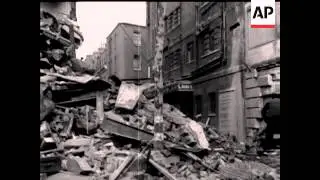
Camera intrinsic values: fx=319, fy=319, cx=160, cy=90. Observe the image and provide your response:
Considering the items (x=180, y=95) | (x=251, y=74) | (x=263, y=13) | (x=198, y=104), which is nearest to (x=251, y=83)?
(x=251, y=74)

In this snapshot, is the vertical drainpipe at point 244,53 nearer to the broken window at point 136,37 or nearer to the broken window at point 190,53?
the broken window at point 190,53

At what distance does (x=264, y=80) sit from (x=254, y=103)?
43 centimetres

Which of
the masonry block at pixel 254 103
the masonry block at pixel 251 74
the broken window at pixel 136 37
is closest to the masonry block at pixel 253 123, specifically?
the masonry block at pixel 254 103

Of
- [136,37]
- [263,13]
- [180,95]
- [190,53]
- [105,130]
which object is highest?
[263,13]

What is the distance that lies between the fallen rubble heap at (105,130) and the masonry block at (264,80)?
4.08 feet

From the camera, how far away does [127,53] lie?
4469 millimetres

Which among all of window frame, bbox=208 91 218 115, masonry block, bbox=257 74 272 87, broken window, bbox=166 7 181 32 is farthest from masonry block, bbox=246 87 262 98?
broken window, bbox=166 7 181 32

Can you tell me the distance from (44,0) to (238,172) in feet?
12.2

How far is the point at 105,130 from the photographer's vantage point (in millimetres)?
4797

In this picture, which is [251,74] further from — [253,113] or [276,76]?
[253,113]
